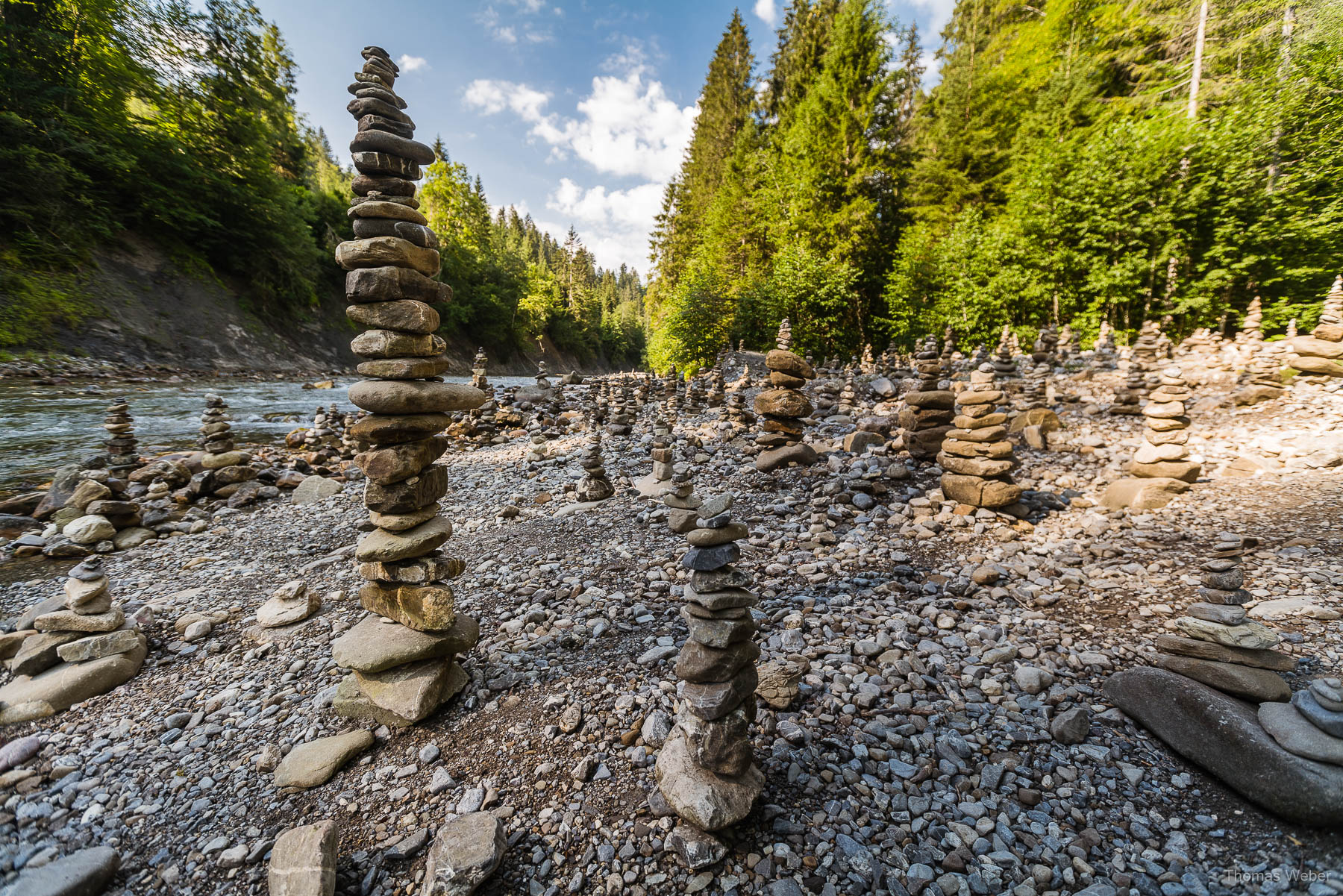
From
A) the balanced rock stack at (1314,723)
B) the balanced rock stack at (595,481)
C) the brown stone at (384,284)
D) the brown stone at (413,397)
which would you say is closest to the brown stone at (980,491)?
the balanced rock stack at (1314,723)

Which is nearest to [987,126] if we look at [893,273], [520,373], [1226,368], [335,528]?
[893,273]

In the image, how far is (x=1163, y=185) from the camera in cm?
1555

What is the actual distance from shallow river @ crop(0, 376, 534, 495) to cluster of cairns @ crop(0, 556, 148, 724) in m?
8.33

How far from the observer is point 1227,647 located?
9.58ft

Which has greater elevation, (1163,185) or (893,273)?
(1163,185)

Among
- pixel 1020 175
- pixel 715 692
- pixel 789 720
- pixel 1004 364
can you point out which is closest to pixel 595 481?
pixel 789 720

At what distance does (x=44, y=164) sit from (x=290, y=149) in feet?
70.9

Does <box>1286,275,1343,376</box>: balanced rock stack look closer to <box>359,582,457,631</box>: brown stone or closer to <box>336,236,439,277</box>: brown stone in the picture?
<box>336,236,439,277</box>: brown stone

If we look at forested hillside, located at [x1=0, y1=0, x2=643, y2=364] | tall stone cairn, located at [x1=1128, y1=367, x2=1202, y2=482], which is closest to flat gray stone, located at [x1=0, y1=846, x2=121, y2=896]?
tall stone cairn, located at [x1=1128, y1=367, x2=1202, y2=482]

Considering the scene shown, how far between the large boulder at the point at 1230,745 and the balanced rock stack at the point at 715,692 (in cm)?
257

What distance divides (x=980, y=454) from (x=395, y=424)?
7.10 meters

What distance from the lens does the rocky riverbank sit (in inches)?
90.1

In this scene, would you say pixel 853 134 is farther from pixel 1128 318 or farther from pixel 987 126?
pixel 1128 318

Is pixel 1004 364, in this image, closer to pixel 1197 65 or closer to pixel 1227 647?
pixel 1227 647
